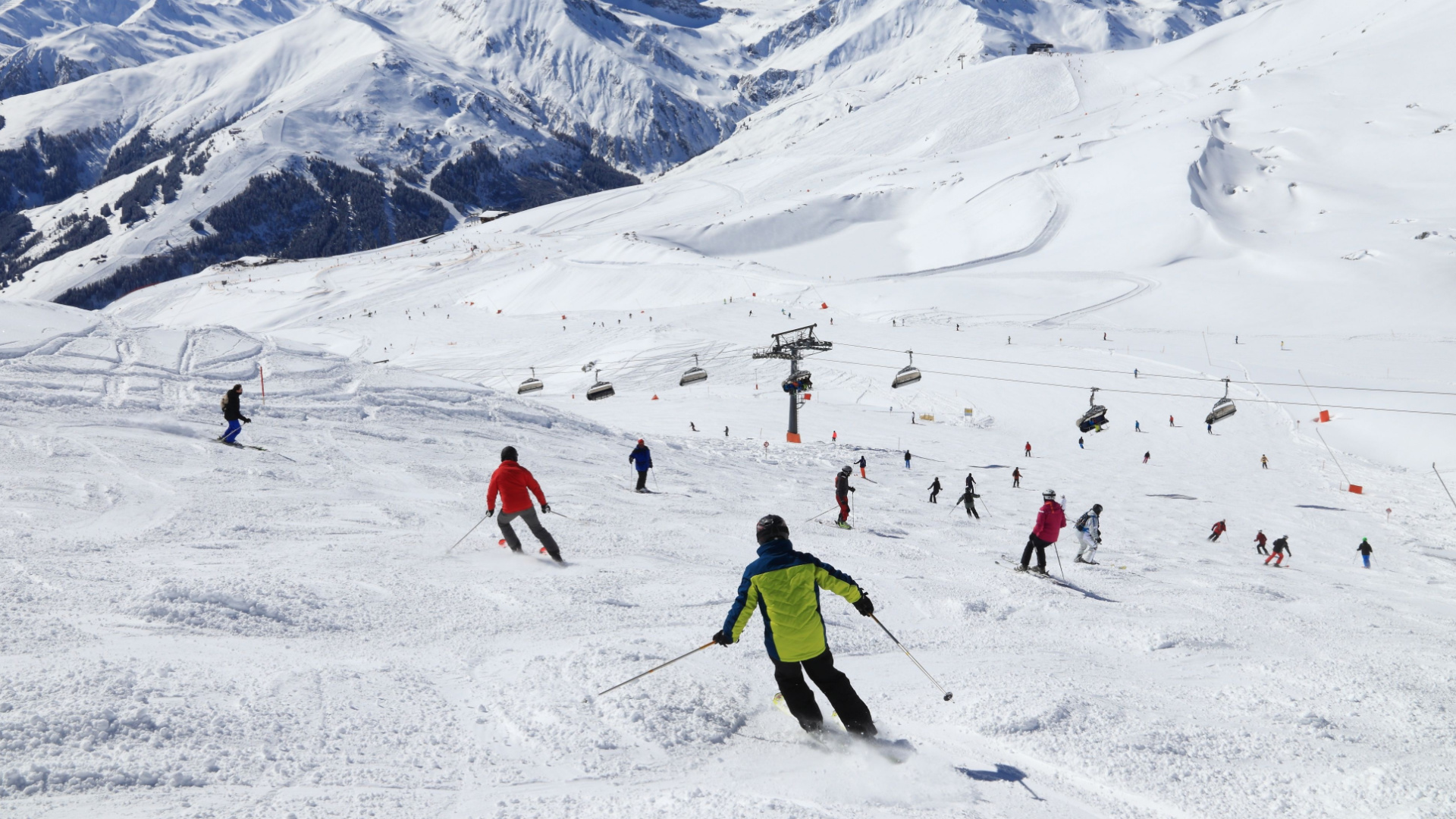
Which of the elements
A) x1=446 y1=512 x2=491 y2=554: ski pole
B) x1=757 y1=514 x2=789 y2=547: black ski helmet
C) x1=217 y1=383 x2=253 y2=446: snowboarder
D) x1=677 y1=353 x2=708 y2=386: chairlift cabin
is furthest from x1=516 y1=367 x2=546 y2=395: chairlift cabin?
x1=757 y1=514 x2=789 y2=547: black ski helmet

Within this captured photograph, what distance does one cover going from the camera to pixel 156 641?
645 cm

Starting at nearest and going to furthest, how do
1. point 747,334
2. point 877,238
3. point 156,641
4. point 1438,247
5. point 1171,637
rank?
point 156,641, point 1171,637, point 747,334, point 1438,247, point 877,238

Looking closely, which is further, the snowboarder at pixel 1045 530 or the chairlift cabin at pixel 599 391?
the chairlift cabin at pixel 599 391

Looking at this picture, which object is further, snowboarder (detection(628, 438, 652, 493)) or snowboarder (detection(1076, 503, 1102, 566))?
snowboarder (detection(628, 438, 652, 493))

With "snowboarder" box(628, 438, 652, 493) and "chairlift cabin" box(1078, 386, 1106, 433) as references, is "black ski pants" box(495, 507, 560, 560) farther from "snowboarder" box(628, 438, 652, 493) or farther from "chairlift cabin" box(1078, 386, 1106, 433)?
"chairlift cabin" box(1078, 386, 1106, 433)

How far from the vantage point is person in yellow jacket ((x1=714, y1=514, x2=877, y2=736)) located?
18.9 feet

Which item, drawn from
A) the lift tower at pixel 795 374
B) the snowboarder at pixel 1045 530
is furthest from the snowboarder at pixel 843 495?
the lift tower at pixel 795 374

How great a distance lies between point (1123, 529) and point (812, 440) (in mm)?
17546

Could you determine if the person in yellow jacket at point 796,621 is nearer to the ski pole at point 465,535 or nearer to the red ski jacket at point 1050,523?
the ski pole at point 465,535

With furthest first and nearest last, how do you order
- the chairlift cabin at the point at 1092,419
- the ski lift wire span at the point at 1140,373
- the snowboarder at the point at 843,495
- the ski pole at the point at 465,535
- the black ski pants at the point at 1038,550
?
the ski lift wire span at the point at 1140,373 < the chairlift cabin at the point at 1092,419 < the snowboarder at the point at 843,495 < the black ski pants at the point at 1038,550 < the ski pole at the point at 465,535

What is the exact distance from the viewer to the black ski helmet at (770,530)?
227 inches

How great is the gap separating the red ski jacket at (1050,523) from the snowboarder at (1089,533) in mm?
1517

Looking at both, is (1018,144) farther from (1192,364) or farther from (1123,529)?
(1123,529)

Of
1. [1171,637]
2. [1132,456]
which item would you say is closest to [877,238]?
[1132,456]
